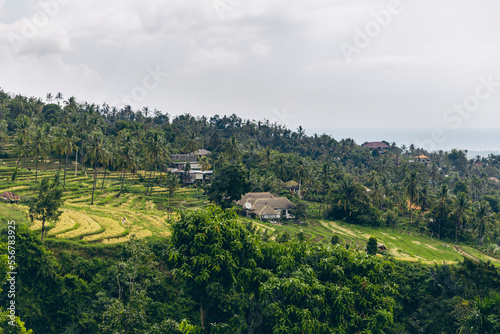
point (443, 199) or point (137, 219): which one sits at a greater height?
point (443, 199)

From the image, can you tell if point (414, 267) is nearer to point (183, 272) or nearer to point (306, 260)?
point (306, 260)

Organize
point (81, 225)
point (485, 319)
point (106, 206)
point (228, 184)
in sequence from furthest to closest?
point (228, 184)
point (106, 206)
point (81, 225)
point (485, 319)

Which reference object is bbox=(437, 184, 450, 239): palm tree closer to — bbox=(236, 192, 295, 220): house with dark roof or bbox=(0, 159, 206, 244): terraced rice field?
bbox=(236, 192, 295, 220): house with dark roof

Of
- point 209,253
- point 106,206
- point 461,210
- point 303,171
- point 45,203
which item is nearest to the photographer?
point 209,253

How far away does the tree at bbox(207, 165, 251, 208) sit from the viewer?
56000mm

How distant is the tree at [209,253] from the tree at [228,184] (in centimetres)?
3117

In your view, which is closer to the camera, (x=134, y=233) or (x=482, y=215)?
(x=134, y=233)

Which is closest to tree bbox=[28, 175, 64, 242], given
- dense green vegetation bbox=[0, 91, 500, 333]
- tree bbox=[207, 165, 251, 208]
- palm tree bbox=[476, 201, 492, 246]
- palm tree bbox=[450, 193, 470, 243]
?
dense green vegetation bbox=[0, 91, 500, 333]

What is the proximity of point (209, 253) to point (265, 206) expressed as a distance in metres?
43.4

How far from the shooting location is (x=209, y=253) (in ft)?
74.7

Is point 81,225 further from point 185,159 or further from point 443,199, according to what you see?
point 185,159

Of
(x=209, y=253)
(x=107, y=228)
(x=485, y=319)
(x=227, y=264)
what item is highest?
(x=209, y=253)

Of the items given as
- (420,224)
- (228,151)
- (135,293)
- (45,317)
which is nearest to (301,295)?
(135,293)

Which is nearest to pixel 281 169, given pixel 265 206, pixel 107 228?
pixel 265 206
